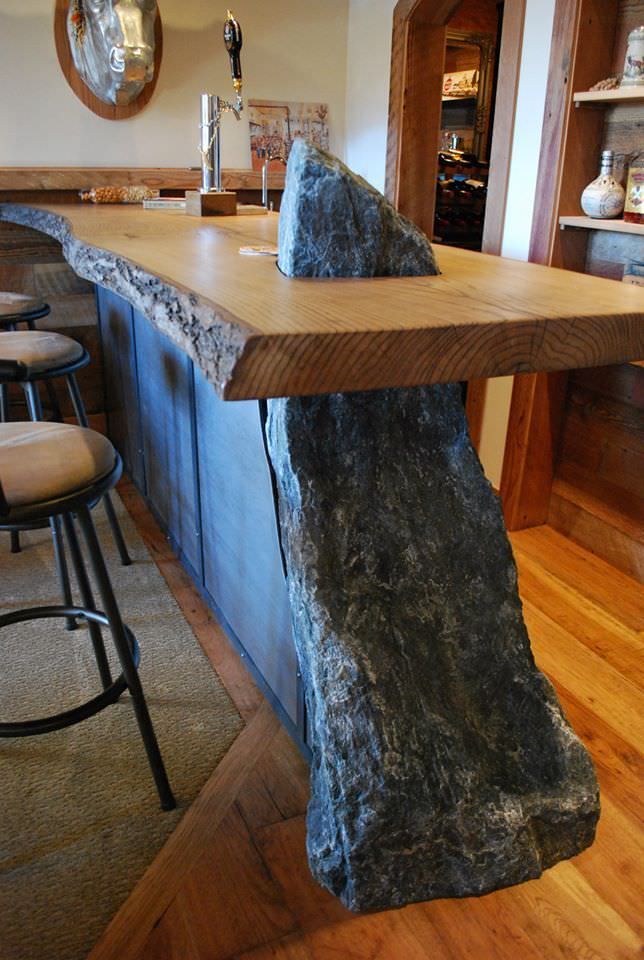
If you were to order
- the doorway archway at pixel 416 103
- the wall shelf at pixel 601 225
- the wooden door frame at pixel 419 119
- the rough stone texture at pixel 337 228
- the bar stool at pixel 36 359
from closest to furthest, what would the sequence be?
1. the rough stone texture at pixel 337 228
2. the bar stool at pixel 36 359
3. the wall shelf at pixel 601 225
4. the wooden door frame at pixel 419 119
5. the doorway archway at pixel 416 103

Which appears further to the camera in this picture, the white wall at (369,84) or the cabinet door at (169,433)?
the white wall at (369,84)

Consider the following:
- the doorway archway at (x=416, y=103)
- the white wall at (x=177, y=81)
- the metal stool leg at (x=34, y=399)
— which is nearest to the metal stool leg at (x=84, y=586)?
the metal stool leg at (x=34, y=399)

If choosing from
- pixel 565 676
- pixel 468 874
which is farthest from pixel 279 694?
pixel 565 676

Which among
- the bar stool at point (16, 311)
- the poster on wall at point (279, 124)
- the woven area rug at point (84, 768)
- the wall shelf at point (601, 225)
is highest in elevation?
the poster on wall at point (279, 124)

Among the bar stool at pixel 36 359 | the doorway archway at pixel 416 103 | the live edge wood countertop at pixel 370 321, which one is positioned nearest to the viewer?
the live edge wood countertop at pixel 370 321

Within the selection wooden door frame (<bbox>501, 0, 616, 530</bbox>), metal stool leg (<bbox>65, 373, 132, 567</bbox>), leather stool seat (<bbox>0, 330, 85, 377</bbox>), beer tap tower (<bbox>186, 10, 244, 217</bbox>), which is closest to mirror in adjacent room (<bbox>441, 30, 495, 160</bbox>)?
beer tap tower (<bbox>186, 10, 244, 217</bbox>)

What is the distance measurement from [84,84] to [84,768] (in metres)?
2.79

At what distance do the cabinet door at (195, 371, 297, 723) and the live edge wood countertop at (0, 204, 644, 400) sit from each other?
343 mm

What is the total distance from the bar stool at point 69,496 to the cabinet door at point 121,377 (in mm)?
1212

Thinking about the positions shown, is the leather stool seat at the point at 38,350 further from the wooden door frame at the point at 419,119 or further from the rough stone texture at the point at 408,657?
the wooden door frame at the point at 419,119

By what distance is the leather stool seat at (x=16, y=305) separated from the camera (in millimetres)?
2475

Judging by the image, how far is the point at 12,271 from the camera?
3.33m

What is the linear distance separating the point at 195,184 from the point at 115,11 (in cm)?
75

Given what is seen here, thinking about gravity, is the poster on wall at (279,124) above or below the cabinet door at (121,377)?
above
